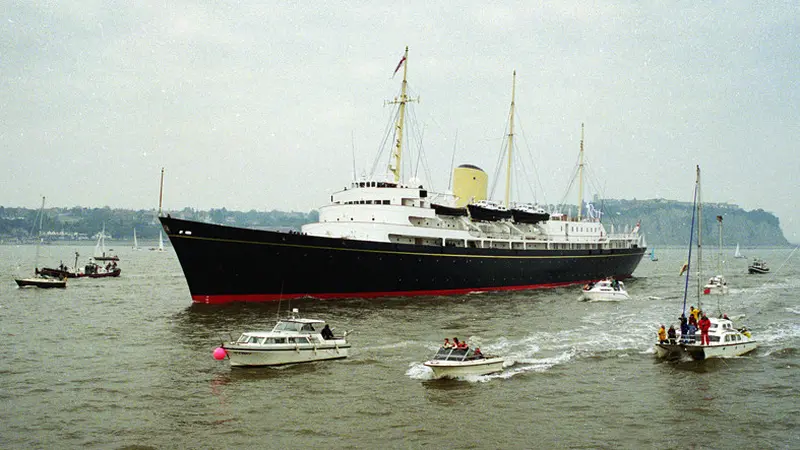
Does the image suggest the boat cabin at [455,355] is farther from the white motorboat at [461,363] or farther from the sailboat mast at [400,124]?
the sailboat mast at [400,124]

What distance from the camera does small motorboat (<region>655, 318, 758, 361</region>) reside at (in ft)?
80.3

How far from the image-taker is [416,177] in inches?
1960

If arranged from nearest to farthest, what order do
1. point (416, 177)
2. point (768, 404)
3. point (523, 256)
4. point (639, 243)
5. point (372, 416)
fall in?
1. point (372, 416)
2. point (768, 404)
3. point (416, 177)
4. point (523, 256)
5. point (639, 243)

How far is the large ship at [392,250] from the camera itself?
36.6m

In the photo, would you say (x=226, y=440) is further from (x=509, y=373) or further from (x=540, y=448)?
(x=509, y=373)

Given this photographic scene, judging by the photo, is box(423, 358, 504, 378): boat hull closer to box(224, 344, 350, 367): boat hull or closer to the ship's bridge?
box(224, 344, 350, 367): boat hull

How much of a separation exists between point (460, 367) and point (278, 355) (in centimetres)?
695

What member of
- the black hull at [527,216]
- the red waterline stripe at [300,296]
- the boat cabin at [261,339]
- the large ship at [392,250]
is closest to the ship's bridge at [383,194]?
the large ship at [392,250]

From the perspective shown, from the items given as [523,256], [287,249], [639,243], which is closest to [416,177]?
[523,256]

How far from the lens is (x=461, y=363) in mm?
20500

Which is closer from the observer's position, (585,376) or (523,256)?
(585,376)

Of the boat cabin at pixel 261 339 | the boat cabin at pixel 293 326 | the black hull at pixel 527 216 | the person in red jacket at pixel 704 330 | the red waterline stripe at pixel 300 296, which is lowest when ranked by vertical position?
the red waterline stripe at pixel 300 296

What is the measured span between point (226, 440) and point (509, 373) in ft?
36.5

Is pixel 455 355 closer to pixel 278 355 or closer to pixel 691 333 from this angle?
pixel 278 355
